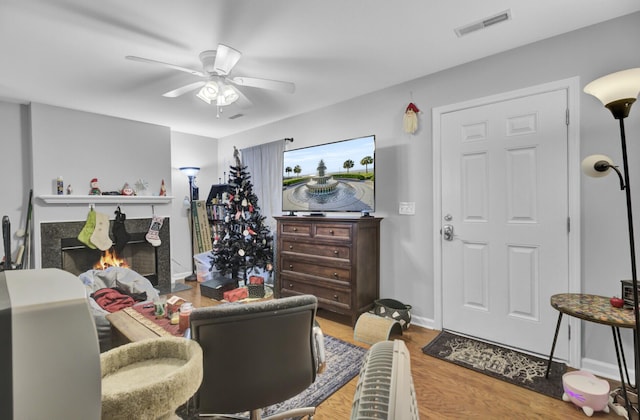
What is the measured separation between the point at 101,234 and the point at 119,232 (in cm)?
20

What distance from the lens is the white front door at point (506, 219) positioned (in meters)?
2.23

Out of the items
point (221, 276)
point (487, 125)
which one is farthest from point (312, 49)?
point (221, 276)

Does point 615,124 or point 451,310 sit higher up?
point 615,124

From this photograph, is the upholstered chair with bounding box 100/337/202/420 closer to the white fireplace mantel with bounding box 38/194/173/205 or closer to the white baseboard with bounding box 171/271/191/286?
the white fireplace mantel with bounding box 38/194/173/205

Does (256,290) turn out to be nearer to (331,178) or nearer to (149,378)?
(331,178)

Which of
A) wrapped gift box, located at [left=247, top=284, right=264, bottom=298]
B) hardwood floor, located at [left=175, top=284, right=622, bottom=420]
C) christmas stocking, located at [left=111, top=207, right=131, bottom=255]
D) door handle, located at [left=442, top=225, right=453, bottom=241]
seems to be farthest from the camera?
christmas stocking, located at [left=111, top=207, right=131, bottom=255]

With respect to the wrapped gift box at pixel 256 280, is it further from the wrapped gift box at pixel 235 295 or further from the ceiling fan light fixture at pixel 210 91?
the ceiling fan light fixture at pixel 210 91

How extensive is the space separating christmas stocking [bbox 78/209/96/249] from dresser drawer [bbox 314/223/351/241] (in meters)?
2.91

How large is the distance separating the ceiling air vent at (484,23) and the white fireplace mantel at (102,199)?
411 cm

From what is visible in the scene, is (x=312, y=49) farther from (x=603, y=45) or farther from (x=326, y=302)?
(x=326, y=302)

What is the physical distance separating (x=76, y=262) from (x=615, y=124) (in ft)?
18.1

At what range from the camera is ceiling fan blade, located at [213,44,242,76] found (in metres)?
Result: 1.97

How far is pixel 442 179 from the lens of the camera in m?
2.77

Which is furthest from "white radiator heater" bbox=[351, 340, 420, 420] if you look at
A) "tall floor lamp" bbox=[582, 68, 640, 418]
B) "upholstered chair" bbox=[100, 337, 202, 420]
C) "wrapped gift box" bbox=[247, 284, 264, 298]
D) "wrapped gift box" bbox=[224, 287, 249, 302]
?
"wrapped gift box" bbox=[247, 284, 264, 298]
